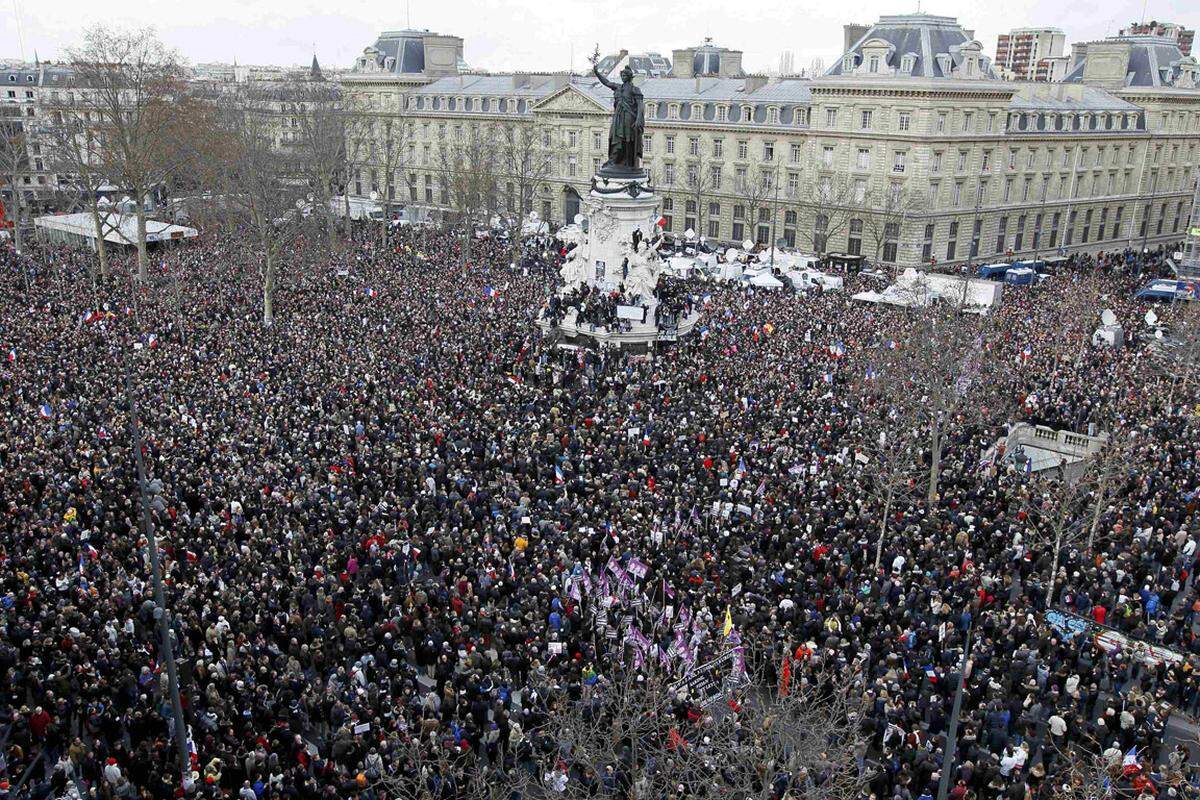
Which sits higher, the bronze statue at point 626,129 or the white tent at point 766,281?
the bronze statue at point 626,129

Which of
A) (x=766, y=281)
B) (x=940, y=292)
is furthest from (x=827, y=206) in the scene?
(x=940, y=292)

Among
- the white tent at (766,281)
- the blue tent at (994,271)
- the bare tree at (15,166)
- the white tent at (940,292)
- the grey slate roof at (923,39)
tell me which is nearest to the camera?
the white tent at (940,292)

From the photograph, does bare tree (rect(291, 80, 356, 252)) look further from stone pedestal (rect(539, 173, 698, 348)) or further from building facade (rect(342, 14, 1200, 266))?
stone pedestal (rect(539, 173, 698, 348))

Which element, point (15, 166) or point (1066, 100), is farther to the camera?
point (1066, 100)

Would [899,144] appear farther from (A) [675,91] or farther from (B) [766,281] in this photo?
(A) [675,91]

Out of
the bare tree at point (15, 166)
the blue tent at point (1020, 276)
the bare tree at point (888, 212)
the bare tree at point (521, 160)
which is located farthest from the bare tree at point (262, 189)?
the blue tent at point (1020, 276)

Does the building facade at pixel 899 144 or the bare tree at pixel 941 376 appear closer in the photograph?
the bare tree at pixel 941 376

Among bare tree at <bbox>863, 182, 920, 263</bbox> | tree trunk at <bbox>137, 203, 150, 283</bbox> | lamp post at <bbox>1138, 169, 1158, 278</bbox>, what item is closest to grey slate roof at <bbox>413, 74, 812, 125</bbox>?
bare tree at <bbox>863, 182, 920, 263</bbox>

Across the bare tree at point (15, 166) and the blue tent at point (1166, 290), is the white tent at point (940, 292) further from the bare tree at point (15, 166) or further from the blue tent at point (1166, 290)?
the bare tree at point (15, 166)
